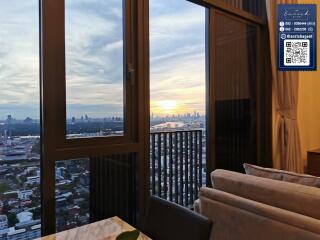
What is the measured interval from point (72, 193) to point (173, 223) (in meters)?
0.93

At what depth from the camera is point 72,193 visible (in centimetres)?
185

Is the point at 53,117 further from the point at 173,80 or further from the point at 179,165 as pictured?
the point at 179,165

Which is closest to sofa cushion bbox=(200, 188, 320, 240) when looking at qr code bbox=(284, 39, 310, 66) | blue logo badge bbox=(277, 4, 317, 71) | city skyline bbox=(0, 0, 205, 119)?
city skyline bbox=(0, 0, 205, 119)

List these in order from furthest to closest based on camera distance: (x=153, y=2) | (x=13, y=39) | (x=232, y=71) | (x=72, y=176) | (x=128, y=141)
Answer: (x=232, y=71) < (x=153, y=2) < (x=128, y=141) < (x=72, y=176) < (x=13, y=39)

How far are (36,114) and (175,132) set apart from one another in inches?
71.4

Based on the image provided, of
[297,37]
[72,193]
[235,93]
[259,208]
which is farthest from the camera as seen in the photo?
[297,37]

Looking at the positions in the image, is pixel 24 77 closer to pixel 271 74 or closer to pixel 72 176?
pixel 72 176

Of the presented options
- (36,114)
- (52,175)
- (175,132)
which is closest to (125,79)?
(36,114)

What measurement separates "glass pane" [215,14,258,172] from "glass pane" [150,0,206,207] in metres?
0.19

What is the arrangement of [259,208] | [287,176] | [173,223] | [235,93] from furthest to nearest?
[235,93] → [287,176] → [259,208] → [173,223]

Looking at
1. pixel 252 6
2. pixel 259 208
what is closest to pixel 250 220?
pixel 259 208

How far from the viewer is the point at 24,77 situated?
164cm

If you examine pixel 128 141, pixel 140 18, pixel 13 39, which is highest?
pixel 140 18

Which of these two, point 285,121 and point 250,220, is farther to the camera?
point 285,121
